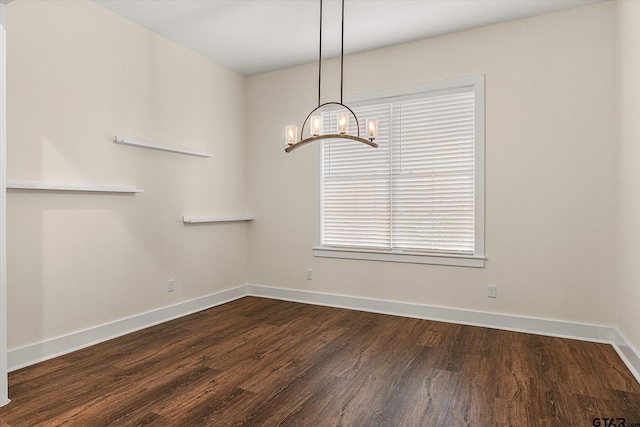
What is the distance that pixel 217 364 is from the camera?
2838 mm

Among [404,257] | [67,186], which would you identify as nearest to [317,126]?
[404,257]

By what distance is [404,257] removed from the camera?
4.12 m

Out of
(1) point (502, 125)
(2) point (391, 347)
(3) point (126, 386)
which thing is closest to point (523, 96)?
(1) point (502, 125)

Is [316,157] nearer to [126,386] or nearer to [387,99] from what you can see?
[387,99]

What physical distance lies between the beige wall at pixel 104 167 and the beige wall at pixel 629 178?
158 inches

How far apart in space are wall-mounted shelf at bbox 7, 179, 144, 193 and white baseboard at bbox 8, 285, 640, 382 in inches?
46.5

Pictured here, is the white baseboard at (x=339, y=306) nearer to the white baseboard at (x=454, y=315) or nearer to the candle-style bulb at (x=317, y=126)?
the white baseboard at (x=454, y=315)

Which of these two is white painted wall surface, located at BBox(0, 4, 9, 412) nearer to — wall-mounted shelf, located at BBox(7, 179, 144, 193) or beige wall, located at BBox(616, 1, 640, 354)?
wall-mounted shelf, located at BBox(7, 179, 144, 193)

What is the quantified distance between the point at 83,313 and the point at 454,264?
346cm

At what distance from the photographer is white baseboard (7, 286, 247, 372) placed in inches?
109

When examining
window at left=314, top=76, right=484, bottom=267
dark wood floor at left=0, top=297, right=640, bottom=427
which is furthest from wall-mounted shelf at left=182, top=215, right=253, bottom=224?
dark wood floor at left=0, top=297, right=640, bottom=427

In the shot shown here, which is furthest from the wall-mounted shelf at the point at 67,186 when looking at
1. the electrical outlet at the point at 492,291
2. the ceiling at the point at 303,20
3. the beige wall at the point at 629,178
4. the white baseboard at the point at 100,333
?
the beige wall at the point at 629,178

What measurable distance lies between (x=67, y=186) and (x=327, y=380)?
8.21 ft

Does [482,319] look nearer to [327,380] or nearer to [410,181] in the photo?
[410,181]
